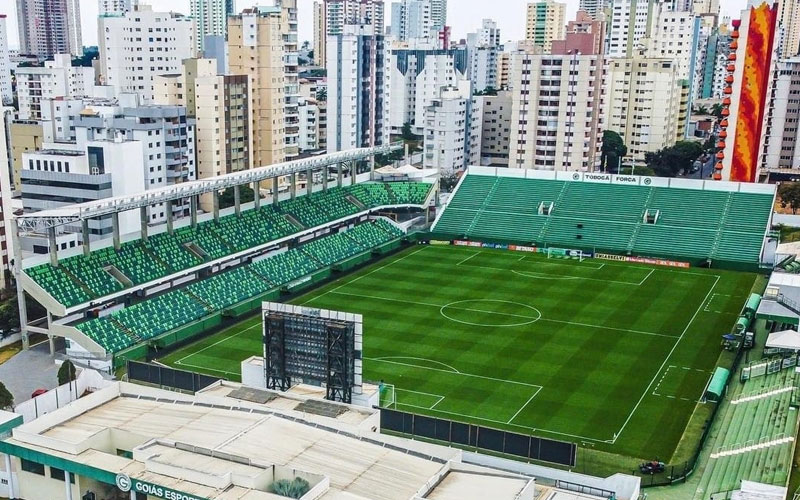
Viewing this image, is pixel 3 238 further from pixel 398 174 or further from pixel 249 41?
pixel 249 41

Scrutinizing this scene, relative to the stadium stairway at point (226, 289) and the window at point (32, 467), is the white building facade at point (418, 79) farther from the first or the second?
Result: the window at point (32, 467)

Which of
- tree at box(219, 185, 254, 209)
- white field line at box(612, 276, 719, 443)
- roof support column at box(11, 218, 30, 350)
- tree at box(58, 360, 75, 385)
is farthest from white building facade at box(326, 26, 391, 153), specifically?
tree at box(58, 360, 75, 385)

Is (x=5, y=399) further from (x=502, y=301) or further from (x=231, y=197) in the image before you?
(x=231, y=197)

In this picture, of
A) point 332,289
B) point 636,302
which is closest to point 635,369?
point 636,302

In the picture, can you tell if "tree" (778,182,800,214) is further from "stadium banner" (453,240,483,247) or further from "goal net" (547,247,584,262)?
"stadium banner" (453,240,483,247)

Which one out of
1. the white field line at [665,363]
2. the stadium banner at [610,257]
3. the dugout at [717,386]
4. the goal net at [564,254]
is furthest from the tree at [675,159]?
the dugout at [717,386]

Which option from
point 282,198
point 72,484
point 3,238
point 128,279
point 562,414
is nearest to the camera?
point 72,484
